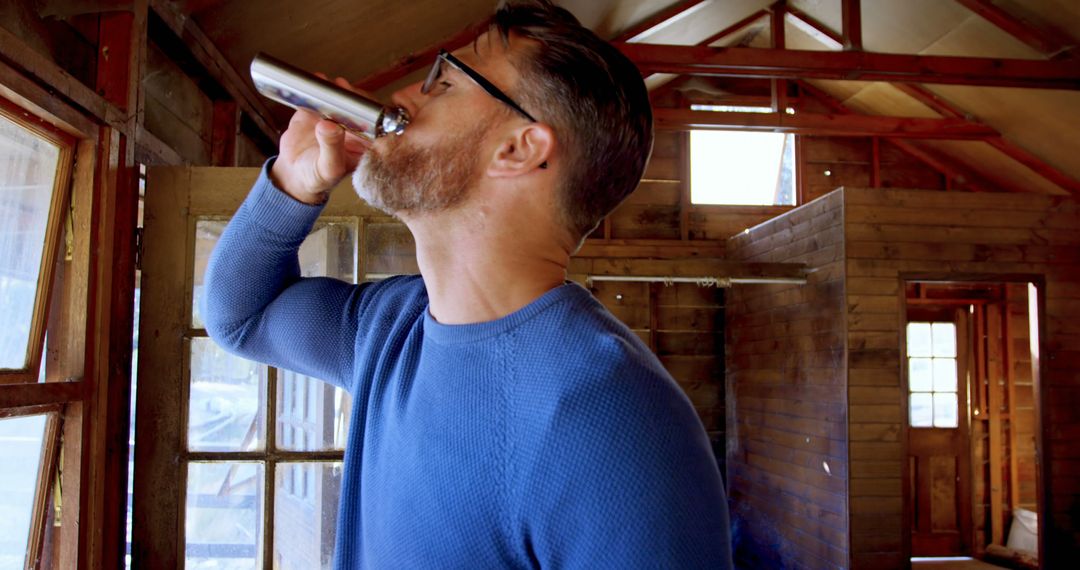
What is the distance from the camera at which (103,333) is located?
1.92m

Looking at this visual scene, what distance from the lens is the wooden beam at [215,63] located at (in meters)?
2.18

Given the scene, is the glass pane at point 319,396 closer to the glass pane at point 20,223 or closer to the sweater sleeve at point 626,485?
the glass pane at point 20,223

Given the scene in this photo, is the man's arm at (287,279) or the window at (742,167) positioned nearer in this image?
the man's arm at (287,279)

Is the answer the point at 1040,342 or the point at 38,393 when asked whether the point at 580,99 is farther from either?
the point at 1040,342

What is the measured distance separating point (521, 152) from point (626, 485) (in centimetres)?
45

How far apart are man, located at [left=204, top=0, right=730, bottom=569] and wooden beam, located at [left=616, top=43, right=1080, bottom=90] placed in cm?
432

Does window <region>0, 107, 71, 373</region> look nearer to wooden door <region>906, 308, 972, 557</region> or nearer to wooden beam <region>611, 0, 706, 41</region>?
wooden beam <region>611, 0, 706, 41</region>

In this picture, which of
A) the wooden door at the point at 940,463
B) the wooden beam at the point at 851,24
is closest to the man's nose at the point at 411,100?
the wooden beam at the point at 851,24

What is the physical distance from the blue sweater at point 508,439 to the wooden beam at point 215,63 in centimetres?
129

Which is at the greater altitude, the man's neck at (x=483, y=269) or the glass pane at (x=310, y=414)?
the man's neck at (x=483, y=269)

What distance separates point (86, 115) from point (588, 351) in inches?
58.2

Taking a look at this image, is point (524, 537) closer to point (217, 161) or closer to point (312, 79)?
point (312, 79)

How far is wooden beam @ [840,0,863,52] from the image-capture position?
17.2 feet

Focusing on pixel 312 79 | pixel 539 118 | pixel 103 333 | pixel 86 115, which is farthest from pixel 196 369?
pixel 539 118
